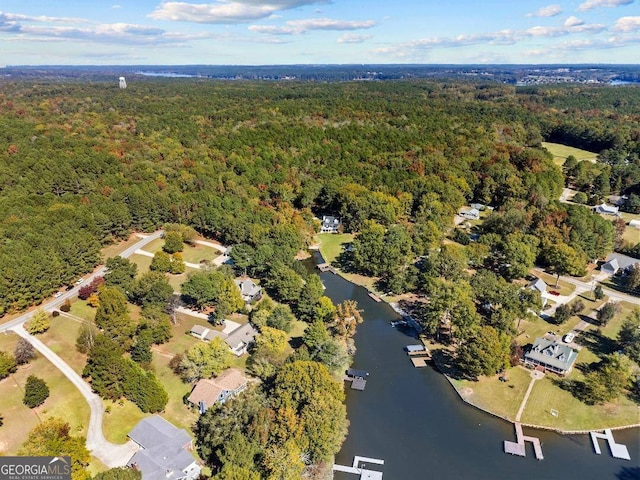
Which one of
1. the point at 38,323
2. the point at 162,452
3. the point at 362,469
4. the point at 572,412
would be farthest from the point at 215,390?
the point at 572,412

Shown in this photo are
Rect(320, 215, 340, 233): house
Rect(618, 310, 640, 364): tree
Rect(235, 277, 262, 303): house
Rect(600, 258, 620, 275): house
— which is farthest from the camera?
Rect(320, 215, 340, 233): house

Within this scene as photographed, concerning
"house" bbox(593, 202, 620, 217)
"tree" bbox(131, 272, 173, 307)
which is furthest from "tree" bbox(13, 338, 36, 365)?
"house" bbox(593, 202, 620, 217)

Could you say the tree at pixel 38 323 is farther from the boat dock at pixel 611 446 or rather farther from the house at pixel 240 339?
the boat dock at pixel 611 446

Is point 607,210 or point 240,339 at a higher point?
point 607,210

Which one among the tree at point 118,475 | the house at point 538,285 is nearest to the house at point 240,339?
the tree at point 118,475

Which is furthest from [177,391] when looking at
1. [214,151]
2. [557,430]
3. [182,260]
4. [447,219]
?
[214,151]

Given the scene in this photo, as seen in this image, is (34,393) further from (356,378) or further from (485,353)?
(485,353)

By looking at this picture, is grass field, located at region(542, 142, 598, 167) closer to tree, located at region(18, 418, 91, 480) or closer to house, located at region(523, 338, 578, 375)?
house, located at region(523, 338, 578, 375)
